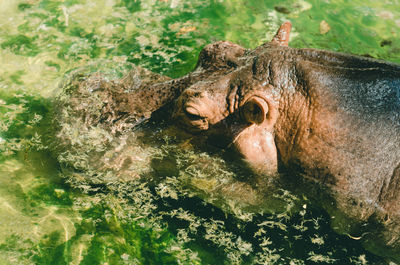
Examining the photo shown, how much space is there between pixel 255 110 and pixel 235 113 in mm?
235

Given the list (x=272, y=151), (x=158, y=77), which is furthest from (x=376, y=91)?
(x=158, y=77)

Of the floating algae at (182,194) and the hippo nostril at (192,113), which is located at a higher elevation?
the hippo nostril at (192,113)

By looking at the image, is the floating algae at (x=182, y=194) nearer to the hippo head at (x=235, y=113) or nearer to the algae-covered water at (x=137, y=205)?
the algae-covered water at (x=137, y=205)

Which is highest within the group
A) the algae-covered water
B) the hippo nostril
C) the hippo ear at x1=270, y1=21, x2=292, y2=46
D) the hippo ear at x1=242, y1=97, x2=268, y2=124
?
the hippo ear at x1=270, y1=21, x2=292, y2=46

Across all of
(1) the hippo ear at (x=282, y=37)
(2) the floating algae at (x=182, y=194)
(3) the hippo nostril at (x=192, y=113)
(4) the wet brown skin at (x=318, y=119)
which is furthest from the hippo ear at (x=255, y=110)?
(1) the hippo ear at (x=282, y=37)

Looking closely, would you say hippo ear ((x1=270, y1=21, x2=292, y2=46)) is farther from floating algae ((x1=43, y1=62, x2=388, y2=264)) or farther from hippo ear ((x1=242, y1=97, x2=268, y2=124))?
floating algae ((x1=43, y1=62, x2=388, y2=264))

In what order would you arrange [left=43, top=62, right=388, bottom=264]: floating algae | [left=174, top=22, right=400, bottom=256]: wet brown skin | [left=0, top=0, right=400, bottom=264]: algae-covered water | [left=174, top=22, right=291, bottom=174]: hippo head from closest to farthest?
[left=174, top=22, right=400, bottom=256]: wet brown skin → [left=174, top=22, right=291, bottom=174]: hippo head → [left=0, top=0, right=400, bottom=264]: algae-covered water → [left=43, top=62, right=388, bottom=264]: floating algae

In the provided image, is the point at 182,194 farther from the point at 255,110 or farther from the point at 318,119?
the point at 318,119

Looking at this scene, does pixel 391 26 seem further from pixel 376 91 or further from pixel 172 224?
pixel 172 224

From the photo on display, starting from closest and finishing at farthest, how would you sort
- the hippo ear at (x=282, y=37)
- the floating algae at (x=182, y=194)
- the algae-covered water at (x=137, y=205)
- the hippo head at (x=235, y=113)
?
the hippo head at (x=235, y=113), the algae-covered water at (x=137, y=205), the floating algae at (x=182, y=194), the hippo ear at (x=282, y=37)

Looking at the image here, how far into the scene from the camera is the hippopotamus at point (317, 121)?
11.3 ft

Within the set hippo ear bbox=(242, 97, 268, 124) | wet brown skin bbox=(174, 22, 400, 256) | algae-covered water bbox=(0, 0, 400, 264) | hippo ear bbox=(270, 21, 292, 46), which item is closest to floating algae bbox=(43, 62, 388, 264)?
algae-covered water bbox=(0, 0, 400, 264)

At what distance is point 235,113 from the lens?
12.1 ft

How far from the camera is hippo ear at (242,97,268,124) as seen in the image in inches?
136
